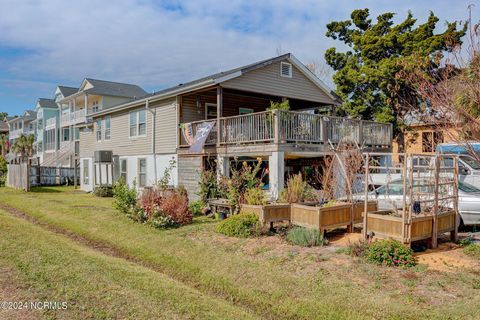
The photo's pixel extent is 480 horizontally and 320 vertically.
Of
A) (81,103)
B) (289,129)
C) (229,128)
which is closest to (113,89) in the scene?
(81,103)

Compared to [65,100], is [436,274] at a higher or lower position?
lower

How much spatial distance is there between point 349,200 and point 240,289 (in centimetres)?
470

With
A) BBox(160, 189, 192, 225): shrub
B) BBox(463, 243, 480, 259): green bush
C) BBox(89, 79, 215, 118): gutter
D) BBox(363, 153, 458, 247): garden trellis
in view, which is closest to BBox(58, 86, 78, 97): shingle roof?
BBox(89, 79, 215, 118): gutter

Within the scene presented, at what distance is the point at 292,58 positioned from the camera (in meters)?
19.6

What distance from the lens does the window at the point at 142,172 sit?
832 inches

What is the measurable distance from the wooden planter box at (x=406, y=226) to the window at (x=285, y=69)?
38.9ft

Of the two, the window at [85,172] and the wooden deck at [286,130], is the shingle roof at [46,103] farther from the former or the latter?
the wooden deck at [286,130]

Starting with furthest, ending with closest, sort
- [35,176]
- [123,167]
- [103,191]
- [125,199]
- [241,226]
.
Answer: [35,176] < [123,167] < [103,191] < [125,199] < [241,226]

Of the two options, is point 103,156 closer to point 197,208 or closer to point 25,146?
point 197,208

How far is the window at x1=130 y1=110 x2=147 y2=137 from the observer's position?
2120 centimetres

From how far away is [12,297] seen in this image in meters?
5.82

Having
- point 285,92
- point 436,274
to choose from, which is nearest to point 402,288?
point 436,274

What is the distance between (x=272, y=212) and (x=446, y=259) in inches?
162

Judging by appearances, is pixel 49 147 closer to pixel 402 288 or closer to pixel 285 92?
pixel 285 92
